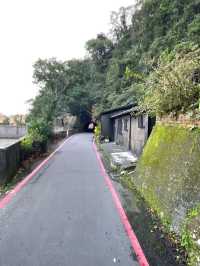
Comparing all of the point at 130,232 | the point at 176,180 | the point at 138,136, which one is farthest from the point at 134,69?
the point at 130,232

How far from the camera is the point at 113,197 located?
7418 millimetres

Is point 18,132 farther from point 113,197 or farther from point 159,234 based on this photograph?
point 159,234

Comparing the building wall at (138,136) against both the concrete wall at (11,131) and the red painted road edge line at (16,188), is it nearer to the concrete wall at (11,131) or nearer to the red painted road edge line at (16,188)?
the red painted road edge line at (16,188)

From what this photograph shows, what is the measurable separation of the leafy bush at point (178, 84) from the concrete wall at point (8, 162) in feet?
16.6

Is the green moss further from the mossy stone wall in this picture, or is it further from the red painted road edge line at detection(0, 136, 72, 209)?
the red painted road edge line at detection(0, 136, 72, 209)

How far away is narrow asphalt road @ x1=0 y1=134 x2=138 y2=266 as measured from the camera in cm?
401

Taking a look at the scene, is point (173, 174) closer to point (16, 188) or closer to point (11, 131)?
point (16, 188)

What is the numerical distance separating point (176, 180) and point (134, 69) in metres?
28.5

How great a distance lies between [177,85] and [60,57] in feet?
155

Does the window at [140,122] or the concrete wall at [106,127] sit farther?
the concrete wall at [106,127]

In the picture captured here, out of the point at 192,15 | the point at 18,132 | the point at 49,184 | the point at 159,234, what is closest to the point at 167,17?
the point at 192,15

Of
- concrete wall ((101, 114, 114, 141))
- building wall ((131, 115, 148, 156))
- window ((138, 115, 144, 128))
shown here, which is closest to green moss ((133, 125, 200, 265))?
building wall ((131, 115, 148, 156))

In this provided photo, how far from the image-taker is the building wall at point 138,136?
12822mm

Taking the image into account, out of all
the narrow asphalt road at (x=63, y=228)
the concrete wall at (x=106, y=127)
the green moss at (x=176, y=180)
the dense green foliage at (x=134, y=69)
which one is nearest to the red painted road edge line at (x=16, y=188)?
the narrow asphalt road at (x=63, y=228)
